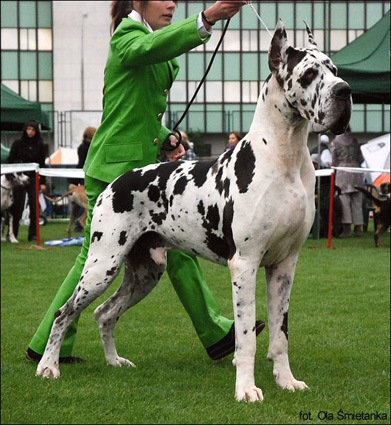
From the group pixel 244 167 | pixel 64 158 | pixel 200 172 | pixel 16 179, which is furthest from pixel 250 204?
pixel 64 158

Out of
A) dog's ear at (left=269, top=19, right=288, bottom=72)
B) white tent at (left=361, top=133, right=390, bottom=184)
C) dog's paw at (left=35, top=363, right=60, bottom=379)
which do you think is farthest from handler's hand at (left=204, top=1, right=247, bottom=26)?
white tent at (left=361, top=133, right=390, bottom=184)

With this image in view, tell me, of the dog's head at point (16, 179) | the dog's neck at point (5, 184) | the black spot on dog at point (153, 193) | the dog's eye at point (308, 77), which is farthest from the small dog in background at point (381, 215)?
the dog's eye at point (308, 77)

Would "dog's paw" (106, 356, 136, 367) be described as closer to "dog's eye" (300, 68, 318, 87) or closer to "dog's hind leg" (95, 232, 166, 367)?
"dog's hind leg" (95, 232, 166, 367)

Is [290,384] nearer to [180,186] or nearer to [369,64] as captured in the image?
[180,186]

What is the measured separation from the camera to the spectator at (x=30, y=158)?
1606 cm

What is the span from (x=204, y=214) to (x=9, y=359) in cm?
171

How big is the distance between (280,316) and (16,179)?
12218 mm

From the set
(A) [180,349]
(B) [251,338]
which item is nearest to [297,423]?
(B) [251,338]

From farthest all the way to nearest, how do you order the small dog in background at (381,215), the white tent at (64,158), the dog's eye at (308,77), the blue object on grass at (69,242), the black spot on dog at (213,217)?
the white tent at (64,158) → the blue object on grass at (69,242) → the small dog in background at (381,215) → the black spot on dog at (213,217) → the dog's eye at (308,77)

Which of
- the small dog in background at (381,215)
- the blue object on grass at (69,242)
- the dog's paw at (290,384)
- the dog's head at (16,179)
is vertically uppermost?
the dog's head at (16,179)

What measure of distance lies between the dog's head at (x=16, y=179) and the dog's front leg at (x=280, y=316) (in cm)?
1216

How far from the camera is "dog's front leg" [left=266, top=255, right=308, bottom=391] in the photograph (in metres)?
4.50

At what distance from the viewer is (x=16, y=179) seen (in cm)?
1617

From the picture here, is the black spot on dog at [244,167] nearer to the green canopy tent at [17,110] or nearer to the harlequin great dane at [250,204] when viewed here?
the harlequin great dane at [250,204]
